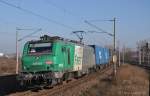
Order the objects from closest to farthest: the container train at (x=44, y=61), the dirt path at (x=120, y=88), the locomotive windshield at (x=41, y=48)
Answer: the dirt path at (x=120, y=88), the container train at (x=44, y=61), the locomotive windshield at (x=41, y=48)

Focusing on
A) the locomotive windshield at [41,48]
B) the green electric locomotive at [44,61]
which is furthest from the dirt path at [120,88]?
the locomotive windshield at [41,48]

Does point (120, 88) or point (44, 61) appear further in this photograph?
point (44, 61)

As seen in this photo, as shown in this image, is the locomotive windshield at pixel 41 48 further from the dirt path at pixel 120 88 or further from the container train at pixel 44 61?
the dirt path at pixel 120 88

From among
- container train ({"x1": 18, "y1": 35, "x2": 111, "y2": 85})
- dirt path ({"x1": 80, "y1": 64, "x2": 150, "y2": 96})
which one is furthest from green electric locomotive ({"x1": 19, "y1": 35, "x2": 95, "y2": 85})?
dirt path ({"x1": 80, "y1": 64, "x2": 150, "y2": 96})

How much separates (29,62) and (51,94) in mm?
3019

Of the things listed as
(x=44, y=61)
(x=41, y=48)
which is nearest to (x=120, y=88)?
(x=44, y=61)

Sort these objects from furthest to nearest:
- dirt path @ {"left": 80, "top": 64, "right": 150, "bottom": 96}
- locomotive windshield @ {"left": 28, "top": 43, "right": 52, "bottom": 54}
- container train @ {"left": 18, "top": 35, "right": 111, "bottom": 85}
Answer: locomotive windshield @ {"left": 28, "top": 43, "right": 52, "bottom": 54}, container train @ {"left": 18, "top": 35, "right": 111, "bottom": 85}, dirt path @ {"left": 80, "top": 64, "right": 150, "bottom": 96}

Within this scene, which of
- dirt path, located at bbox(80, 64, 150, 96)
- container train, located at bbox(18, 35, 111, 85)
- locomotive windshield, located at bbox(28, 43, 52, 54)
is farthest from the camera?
locomotive windshield, located at bbox(28, 43, 52, 54)

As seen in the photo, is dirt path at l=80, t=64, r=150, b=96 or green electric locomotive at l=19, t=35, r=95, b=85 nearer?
dirt path at l=80, t=64, r=150, b=96

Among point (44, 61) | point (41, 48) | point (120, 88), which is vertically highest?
point (41, 48)

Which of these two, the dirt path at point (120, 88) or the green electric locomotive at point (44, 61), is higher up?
the green electric locomotive at point (44, 61)

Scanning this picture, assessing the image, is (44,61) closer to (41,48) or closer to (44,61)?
(44,61)

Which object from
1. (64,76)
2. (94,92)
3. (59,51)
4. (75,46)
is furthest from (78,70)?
(94,92)

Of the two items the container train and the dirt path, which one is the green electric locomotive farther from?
the dirt path
